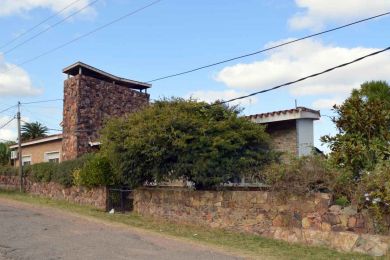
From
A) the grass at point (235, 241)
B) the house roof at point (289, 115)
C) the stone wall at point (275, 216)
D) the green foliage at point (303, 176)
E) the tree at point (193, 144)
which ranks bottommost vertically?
the grass at point (235, 241)

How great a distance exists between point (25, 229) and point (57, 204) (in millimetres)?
8337

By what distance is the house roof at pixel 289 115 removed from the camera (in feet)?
A: 54.3

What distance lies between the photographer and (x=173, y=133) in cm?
1505

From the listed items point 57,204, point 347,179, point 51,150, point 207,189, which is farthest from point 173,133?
point 51,150

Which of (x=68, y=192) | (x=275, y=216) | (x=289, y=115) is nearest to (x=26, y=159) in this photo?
(x=68, y=192)

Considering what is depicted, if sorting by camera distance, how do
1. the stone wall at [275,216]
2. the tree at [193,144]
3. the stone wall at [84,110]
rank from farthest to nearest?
the stone wall at [84,110], the tree at [193,144], the stone wall at [275,216]

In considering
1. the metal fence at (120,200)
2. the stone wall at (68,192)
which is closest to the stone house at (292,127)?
the metal fence at (120,200)

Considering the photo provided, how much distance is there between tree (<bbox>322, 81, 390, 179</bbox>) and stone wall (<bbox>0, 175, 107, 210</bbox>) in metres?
10.8

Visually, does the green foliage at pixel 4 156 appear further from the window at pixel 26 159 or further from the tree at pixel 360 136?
the tree at pixel 360 136

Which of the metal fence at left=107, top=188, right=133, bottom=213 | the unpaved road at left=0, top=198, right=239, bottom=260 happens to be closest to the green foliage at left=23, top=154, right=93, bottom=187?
the metal fence at left=107, top=188, right=133, bottom=213

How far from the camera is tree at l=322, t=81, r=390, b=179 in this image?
12.0 metres

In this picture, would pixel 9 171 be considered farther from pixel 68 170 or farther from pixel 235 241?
pixel 235 241

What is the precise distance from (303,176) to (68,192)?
14639 mm

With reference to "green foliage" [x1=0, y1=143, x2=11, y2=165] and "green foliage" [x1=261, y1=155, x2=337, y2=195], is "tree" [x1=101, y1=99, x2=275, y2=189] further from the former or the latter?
"green foliage" [x1=0, y1=143, x2=11, y2=165]
